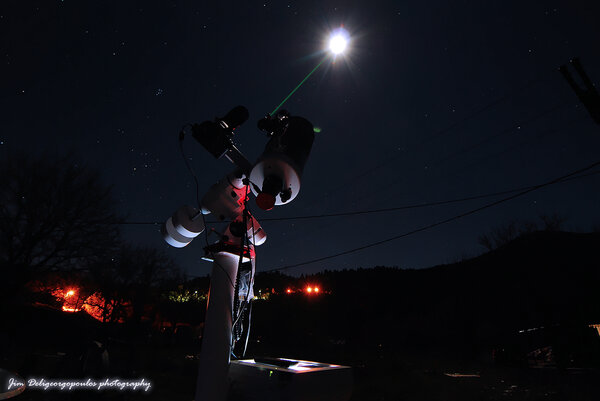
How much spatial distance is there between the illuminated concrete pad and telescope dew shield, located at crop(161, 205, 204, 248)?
3.79 ft

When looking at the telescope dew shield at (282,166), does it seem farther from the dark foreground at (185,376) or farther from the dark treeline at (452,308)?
the dark treeline at (452,308)

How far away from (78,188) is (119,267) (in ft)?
45.4

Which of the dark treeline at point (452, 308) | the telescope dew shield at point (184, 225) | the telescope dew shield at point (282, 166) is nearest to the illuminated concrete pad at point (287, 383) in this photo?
the telescope dew shield at point (282, 166)

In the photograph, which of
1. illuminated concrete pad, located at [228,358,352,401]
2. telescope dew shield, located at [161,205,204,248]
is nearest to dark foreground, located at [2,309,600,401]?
telescope dew shield, located at [161,205,204,248]

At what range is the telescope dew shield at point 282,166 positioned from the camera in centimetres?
209

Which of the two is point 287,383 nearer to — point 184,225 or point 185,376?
point 184,225

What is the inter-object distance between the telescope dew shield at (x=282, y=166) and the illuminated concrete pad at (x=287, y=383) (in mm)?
1048

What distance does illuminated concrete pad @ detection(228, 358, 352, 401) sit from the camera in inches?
60.1

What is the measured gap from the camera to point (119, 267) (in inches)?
1115

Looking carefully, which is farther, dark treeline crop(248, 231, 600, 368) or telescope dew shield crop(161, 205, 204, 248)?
dark treeline crop(248, 231, 600, 368)

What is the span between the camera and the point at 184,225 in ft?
8.45

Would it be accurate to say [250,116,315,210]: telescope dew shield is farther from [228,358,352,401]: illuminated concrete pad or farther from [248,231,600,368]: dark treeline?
[248,231,600,368]: dark treeline

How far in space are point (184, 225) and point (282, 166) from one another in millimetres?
1106

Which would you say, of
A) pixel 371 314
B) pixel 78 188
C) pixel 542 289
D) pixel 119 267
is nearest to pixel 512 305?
pixel 542 289
